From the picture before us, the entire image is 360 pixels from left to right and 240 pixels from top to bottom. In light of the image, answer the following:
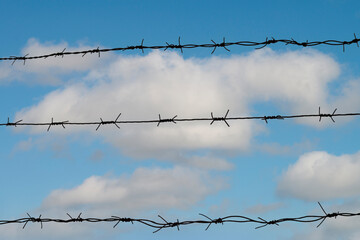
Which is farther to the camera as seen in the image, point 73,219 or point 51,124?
point 51,124

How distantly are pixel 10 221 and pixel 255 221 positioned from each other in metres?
2.25

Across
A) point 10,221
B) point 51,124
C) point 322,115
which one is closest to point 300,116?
point 322,115

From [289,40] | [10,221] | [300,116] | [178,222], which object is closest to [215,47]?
[289,40]

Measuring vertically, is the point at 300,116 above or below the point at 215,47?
below

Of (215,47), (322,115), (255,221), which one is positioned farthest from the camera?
(215,47)

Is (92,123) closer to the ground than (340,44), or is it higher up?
closer to the ground

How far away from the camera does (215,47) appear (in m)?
5.67

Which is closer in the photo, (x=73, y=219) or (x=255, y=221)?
(x=255, y=221)

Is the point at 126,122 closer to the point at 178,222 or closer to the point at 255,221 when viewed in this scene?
the point at 178,222

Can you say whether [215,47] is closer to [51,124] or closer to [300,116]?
[300,116]

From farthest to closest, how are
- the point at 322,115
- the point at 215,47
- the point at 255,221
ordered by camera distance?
the point at 215,47 → the point at 322,115 → the point at 255,221

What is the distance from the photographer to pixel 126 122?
543cm

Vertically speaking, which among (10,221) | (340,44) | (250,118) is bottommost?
(10,221)

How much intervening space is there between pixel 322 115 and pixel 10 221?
3.01 meters
